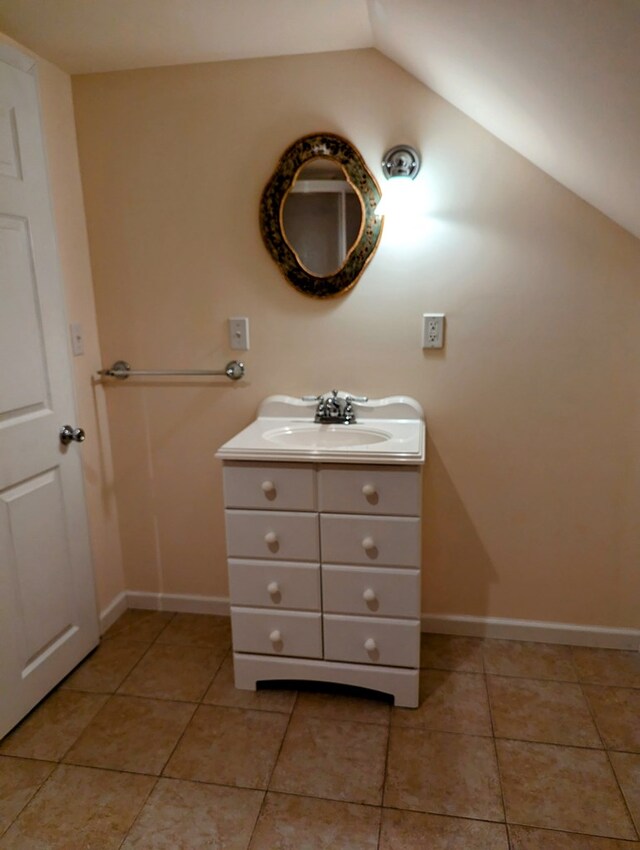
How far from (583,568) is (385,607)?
81 cm

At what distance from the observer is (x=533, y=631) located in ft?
6.96

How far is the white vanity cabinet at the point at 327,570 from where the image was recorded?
1.68 m

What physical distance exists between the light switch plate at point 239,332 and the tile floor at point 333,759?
1.15 meters

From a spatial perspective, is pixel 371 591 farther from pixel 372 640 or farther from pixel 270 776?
pixel 270 776

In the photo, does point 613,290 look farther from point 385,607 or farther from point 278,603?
point 278,603

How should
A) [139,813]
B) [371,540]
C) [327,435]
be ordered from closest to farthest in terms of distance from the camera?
[139,813] → [371,540] → [327,435]

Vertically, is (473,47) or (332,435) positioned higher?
(473,47)

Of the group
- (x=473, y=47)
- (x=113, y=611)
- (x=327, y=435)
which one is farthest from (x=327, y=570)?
(x=473, y=47)

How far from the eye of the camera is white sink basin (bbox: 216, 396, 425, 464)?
1.66 metres

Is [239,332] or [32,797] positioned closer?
[32,797]

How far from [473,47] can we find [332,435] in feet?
3.77

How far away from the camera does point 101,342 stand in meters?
2.20

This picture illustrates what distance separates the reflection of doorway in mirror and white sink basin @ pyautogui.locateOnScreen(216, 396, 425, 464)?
1.63ft

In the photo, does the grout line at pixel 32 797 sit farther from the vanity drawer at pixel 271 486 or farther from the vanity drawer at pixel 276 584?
the vanity drawer at pixel 271 486
